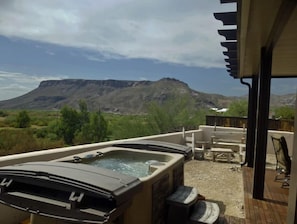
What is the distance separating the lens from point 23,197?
2738mm

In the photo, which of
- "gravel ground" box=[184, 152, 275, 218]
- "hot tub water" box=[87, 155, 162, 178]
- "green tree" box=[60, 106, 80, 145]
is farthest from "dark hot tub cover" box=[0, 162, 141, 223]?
"green tree" box=[60, 106, 80, 145]

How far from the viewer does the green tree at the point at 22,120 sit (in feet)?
53.6

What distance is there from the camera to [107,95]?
2711cm

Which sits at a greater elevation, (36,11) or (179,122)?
(36,11)

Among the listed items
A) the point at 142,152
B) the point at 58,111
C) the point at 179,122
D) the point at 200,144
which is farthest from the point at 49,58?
the point at 142,152

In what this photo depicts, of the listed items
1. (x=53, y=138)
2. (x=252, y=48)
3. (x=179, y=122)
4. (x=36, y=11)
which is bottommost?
(x=53, y=138)

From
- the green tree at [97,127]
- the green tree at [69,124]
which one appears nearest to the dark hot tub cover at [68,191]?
the green tree at [97,127]

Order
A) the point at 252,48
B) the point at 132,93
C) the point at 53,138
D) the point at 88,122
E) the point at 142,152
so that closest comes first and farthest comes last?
the point at 252,48, the point at 142,152, the point at 53,138, the point at 88,122, the point at 132,93

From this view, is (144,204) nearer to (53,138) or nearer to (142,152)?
(142,152)

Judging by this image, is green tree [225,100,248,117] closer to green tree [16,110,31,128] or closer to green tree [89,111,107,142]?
green tree [89,111,107,142]

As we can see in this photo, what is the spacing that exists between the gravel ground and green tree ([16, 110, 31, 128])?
11753mm

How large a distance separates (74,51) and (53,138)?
30379mm

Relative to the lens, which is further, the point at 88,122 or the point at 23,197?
the point at 88,122

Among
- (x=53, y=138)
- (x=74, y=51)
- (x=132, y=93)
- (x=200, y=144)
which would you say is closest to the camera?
(x=200, y=144)
